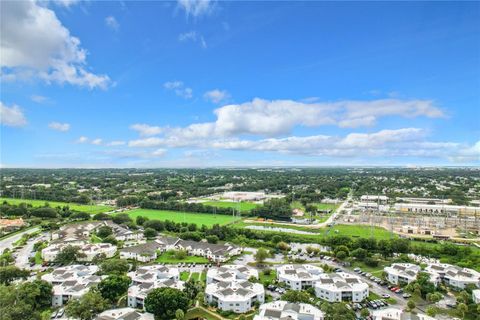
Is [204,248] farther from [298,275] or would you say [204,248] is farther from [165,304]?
[165,304]

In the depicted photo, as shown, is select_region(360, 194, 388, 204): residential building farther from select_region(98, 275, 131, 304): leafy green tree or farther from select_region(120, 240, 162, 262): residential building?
select_region(98, 275, 131, 304): leafy green tree

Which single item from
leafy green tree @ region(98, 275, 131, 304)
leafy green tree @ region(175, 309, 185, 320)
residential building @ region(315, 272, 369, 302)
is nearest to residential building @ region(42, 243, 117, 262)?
leafy green tree @ region(98, 275, 131, 304)

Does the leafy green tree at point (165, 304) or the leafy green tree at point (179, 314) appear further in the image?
the leafy green tree at point (165, 304)

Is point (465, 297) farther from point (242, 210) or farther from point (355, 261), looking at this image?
point (242, 210)

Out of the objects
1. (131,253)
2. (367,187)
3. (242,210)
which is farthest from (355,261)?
(367,187)

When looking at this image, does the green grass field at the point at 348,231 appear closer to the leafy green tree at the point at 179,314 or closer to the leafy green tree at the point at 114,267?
the leafy green tree at the point at 114,267

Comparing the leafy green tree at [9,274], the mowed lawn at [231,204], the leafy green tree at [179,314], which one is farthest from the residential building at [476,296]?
the mowed lawn at [231,204]
